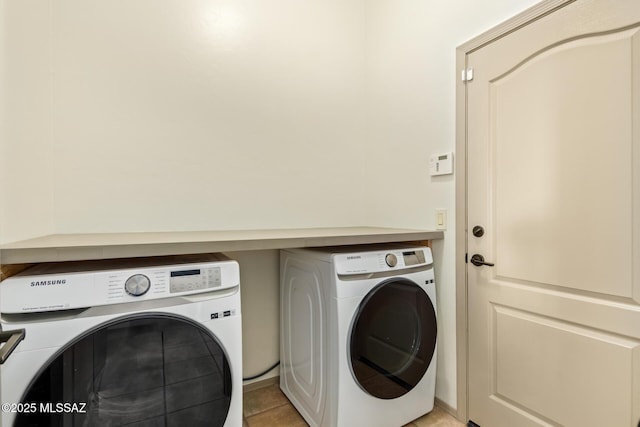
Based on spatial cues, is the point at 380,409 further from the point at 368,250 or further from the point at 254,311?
the point at 254,311

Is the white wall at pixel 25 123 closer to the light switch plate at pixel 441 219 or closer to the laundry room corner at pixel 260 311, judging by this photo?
the laundry room corner at pixel 260 311

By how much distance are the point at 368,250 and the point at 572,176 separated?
88 cm

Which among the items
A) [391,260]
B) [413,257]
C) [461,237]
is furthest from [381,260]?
[461,237]

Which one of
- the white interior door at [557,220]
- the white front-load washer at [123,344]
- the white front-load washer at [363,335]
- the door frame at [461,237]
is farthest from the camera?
the door frame at [461,237]

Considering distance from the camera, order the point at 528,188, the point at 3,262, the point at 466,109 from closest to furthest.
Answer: the point at 3,262
the point at 528,188
the point at 466,109

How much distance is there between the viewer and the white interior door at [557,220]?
107 centimetres

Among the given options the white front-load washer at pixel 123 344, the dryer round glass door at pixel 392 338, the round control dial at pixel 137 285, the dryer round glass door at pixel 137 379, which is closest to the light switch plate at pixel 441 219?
the dryer round glass door at pixel 392 338

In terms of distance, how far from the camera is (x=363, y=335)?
1.37 metres

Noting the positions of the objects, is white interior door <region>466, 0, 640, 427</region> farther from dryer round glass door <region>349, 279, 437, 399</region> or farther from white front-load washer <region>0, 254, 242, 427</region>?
white front-load washer <region>0, 254, 242, 427</region>

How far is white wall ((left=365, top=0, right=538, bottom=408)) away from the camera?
5.37ft

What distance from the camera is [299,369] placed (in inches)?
64.8

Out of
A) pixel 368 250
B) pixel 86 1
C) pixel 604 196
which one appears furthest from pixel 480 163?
pixel 86 1

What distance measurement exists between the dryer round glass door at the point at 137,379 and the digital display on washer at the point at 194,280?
99 millimetres

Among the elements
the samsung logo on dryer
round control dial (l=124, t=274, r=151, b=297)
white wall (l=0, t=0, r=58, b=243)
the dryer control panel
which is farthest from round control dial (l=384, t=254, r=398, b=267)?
white wall (l=0, t=0, r=58, b=243)
